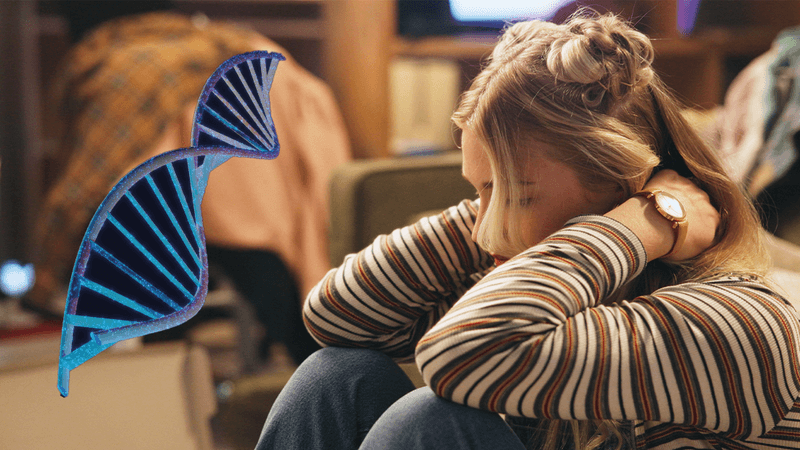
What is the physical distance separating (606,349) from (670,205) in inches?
6.6

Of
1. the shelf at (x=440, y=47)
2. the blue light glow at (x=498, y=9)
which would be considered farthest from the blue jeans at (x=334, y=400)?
the blue light glow at (x=498, y=9)

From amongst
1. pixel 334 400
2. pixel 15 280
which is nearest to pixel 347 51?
pixel 15 280

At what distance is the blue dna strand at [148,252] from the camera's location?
1.53 ft

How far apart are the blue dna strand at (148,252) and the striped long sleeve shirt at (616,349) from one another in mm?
199

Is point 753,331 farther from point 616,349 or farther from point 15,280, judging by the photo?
point 15,280

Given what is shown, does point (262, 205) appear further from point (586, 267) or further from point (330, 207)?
point (586, 267)

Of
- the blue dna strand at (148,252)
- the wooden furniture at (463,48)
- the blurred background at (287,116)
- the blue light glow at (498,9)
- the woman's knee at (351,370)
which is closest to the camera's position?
the blue dna strand at (148,252)

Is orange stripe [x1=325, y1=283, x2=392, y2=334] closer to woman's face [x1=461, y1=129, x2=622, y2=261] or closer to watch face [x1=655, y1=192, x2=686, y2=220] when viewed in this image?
woman's face [x1=461, y1=129, x2=622, y2=261]

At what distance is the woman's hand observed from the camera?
1.93 feet

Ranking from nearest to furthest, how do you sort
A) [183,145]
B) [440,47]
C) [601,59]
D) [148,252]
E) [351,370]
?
[148,252]
[601,59]
[351,370]
[183,145]
[440,47]

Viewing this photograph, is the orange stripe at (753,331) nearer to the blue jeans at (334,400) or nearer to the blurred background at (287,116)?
the blue jeans at (334,400)

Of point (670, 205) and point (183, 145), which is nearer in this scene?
point (670, 205)

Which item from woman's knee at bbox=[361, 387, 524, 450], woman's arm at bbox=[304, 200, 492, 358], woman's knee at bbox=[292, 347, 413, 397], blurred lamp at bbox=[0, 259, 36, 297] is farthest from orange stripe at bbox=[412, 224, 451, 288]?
blurred lamp at bbox=[0, 259, 36, 297]

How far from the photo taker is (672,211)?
0.60 m
